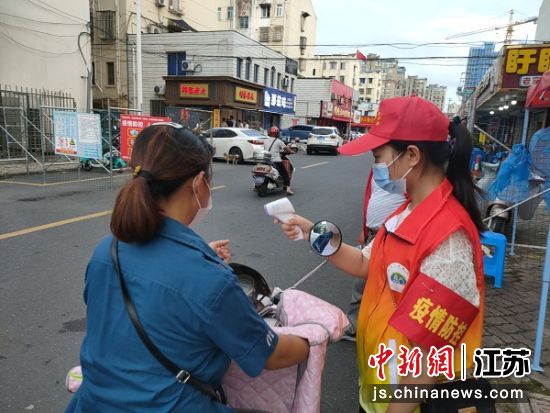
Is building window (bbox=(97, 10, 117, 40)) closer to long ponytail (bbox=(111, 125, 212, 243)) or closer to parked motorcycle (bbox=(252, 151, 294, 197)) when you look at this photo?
parked motorcycle (bbox=(252, 151, 294, 197))

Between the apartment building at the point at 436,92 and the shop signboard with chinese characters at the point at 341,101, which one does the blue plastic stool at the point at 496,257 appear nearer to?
the shop signboard with chinese characters at the point at 341,101

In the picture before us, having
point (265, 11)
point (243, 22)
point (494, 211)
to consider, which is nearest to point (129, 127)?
point (494, 211)

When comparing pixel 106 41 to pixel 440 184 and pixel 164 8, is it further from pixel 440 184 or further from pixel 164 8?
pixel 440 184

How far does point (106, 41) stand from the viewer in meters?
25.7

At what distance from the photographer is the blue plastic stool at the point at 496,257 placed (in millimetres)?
4629

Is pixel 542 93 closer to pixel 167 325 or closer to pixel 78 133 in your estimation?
pixel 167 325

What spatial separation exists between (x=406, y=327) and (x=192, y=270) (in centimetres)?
69

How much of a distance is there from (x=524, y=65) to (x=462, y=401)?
7902 mm

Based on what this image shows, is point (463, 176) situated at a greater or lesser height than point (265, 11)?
lesser

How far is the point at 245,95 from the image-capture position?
2664 cm

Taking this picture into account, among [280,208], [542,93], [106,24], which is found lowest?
[280,208]

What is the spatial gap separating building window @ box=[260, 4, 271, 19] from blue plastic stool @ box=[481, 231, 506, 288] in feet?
151

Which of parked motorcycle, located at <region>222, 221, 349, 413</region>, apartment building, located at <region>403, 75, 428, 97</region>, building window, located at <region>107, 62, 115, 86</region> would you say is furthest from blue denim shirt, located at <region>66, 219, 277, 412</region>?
apartment building, located at <region>403, 75, 428, 97</region>

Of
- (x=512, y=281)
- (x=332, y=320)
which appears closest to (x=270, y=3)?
(x=512, y=281)
